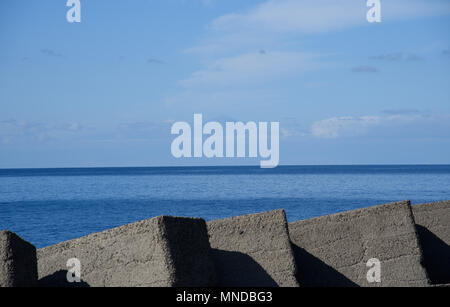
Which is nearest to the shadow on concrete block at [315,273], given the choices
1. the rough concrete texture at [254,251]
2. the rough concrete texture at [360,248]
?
the rough concrete texture at [360,248]

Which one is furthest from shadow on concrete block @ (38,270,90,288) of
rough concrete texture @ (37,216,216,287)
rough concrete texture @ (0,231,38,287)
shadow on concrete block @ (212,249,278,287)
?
shadow on concrete block @ (212,249,278,287)

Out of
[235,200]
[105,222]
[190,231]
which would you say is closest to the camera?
[190,231]

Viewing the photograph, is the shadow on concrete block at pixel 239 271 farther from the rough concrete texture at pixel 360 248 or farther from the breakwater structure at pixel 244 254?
the rough concrete texture at pixel 360 248

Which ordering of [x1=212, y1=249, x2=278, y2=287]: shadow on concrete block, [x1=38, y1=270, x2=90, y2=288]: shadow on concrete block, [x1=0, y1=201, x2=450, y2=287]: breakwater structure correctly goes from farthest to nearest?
1. [x1=212, y1=249, x2=278, y2=287]: shadow on concrete block
2. [x1=38, y1=270, x2=90, y2=288]: shadow on concrete block
3. [x1=0, y1=201, x2=450, y2=287]: breakwater structure

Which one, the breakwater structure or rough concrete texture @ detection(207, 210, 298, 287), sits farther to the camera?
rough concrete texture @ detection(207, 210, 298, 287)

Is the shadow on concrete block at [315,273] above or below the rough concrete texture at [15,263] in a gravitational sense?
below

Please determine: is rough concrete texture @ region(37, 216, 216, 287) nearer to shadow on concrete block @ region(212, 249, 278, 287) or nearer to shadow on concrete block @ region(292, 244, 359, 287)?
shadow on concrete block @ region(212, 249, 278, 287)

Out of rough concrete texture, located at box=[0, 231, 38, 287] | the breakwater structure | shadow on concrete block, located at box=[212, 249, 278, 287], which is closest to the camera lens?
rough concrete texture, located at box=[0, 231, 38, 287]

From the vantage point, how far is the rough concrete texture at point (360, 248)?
4.80 metres

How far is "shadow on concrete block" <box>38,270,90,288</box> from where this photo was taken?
13.6 ft

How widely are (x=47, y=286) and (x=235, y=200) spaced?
42.0 meters
